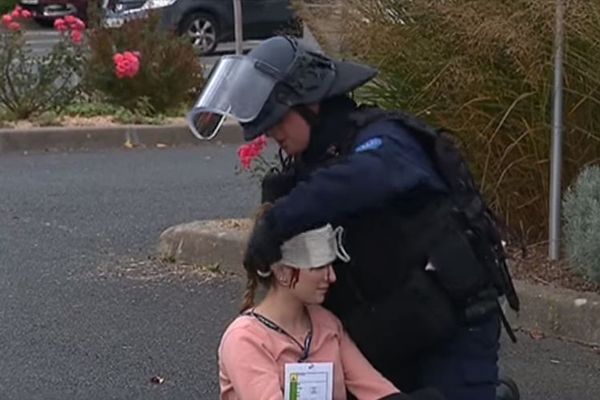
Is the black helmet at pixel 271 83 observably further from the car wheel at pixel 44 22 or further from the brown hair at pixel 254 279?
the car wheel at pixel 44 22

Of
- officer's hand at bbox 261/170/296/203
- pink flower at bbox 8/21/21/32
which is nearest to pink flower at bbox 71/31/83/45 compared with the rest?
pink flower at bbox 8/21/21/32

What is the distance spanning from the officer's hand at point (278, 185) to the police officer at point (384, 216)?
76 millimetres

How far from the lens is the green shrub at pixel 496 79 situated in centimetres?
665

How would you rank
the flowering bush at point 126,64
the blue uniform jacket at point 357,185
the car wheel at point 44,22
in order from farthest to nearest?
the car wheel at point 44,22, the flowering bush at point 126,64, the blue uniform jacket at point 357,185

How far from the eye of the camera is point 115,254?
26.1 ft

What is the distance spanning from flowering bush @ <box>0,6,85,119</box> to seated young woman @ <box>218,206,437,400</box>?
9960mm

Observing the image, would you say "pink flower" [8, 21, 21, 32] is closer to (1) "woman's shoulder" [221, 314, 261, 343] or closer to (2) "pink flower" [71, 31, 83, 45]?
(2) "pink flower" [71, 31, 83, 45]

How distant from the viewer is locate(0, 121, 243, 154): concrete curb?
484 inches

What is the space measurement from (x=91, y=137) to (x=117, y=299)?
18.7 ft

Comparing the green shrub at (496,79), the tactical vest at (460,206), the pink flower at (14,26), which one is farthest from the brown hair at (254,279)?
the pink flower at (14,26)

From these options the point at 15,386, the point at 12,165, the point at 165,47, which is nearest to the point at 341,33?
the point at 15,386

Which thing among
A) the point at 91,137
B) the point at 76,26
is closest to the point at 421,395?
the point at 91,137

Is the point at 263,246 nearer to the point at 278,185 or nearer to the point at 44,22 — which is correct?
the point at 278,185

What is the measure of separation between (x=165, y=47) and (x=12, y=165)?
245cm
